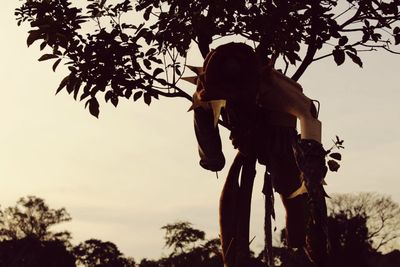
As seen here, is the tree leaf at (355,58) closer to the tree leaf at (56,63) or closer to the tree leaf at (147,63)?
the tree leaf at (147,63)

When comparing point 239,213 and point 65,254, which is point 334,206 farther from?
point 239,213

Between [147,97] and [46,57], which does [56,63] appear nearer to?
[46,57]

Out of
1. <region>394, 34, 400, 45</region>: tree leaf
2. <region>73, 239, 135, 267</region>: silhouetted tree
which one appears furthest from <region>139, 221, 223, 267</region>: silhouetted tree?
<region>394, 34, 400, 45</region>: tree leaf

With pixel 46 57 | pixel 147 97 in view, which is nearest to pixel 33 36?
pixel 46 57

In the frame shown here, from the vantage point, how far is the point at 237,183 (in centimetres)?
443

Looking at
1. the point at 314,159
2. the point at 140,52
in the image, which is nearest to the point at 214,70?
the point at 314,159

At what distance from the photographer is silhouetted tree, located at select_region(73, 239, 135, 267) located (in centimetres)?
7406

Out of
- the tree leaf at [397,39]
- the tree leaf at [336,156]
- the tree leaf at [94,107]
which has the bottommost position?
the tree leaf at [336,156]

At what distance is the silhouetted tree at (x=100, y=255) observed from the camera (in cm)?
7406

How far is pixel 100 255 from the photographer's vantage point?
74.6 m

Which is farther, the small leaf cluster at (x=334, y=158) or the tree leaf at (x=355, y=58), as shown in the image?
the tree leaf at (x=355, y=58)

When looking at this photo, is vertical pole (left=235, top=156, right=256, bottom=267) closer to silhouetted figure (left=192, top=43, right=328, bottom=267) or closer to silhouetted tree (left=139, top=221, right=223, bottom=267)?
silhouetted figure (left=192, top=43, right=328, bottom=267)

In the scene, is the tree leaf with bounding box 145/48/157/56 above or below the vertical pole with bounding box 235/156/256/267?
above

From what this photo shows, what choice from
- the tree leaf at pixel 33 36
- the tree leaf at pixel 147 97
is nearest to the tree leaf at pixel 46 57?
the tree leaf at pixel 33 36
